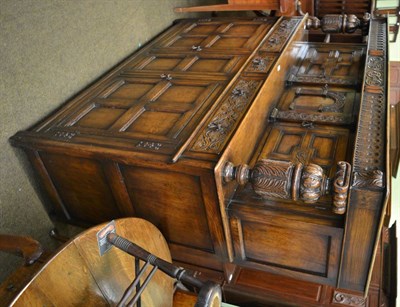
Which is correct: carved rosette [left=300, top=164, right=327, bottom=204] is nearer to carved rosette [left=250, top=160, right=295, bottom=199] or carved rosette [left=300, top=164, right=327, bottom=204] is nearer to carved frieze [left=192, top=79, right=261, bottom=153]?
carved rosette [left=250, top=160, right=295, bottom=199]

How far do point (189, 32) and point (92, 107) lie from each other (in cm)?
87

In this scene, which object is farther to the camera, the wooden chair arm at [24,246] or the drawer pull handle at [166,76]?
the drawer pull handle at [166,76]

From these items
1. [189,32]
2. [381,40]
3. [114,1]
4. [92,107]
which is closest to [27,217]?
[92,107]

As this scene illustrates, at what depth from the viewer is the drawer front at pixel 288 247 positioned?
1.11 meters

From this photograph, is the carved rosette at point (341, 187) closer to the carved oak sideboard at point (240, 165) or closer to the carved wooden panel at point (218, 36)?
the carved oak sideboard at point (240, 165)

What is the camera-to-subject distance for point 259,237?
3.95 ft

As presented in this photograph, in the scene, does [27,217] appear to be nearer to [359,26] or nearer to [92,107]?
[92,107]

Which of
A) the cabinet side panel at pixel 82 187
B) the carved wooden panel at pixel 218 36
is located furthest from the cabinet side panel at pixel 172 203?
the carved wooden panel at pixel 218 36

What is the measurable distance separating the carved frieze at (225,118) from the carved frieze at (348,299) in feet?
2.29

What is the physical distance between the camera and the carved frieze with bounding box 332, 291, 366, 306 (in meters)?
1.25

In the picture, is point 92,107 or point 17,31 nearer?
point 17,31

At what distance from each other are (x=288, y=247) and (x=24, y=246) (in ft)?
2.60

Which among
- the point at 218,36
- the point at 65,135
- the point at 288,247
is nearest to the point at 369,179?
the point at 288,247

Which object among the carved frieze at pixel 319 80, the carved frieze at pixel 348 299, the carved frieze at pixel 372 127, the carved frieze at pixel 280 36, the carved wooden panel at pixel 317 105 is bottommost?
the carved frieze at pixel 348 299
